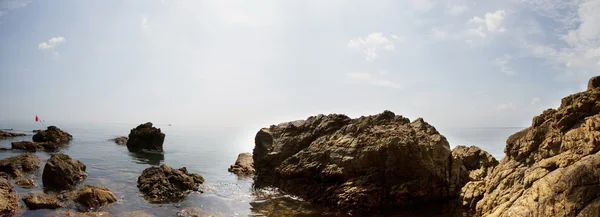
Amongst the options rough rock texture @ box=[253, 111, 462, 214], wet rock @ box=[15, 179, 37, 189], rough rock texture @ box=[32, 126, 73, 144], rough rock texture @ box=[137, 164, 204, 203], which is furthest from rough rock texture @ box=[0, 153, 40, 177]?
rough rock texture @ box=[32, 126, 73, 144]

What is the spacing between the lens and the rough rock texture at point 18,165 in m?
31.2

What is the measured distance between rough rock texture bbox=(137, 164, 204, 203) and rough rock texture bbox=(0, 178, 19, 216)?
893 centimetres

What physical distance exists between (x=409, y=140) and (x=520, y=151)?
8847 mm

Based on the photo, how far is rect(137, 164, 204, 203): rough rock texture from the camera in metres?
27.5

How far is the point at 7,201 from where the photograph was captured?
65.1ft

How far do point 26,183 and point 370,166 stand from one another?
3351 cm

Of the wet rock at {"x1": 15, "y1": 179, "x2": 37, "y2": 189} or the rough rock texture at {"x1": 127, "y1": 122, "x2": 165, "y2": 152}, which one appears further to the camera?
the rough rock texture at {"x1": 127, "y1": 122, "x2": 165, "y2": 152}

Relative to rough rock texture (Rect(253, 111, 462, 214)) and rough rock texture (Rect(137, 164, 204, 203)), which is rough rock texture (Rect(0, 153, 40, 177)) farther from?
rough rock texture (Rect(253, 111, 462, 214))

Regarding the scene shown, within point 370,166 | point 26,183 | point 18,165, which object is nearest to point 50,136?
point 18,165

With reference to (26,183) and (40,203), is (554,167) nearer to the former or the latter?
(40,203)

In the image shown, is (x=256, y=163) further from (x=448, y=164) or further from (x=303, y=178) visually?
(x=448, y=164)

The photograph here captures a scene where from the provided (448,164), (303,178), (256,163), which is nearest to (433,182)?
(448,164)

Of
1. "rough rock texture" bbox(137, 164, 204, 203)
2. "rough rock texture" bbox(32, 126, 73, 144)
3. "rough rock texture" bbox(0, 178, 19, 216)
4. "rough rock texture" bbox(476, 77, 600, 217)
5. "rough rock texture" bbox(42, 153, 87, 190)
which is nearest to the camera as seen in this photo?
"rough rock texture" bbox(476, 77, 600, 217)

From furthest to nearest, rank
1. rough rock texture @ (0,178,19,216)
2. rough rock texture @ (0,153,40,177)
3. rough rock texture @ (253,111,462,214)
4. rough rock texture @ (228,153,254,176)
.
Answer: rough rock texture @ (228,153,254,176)
rough rock texture @ (0,153,40,177)
rough rock texture @ (253,111,462,214)
rough rock texture @ (0,178,19,216)
